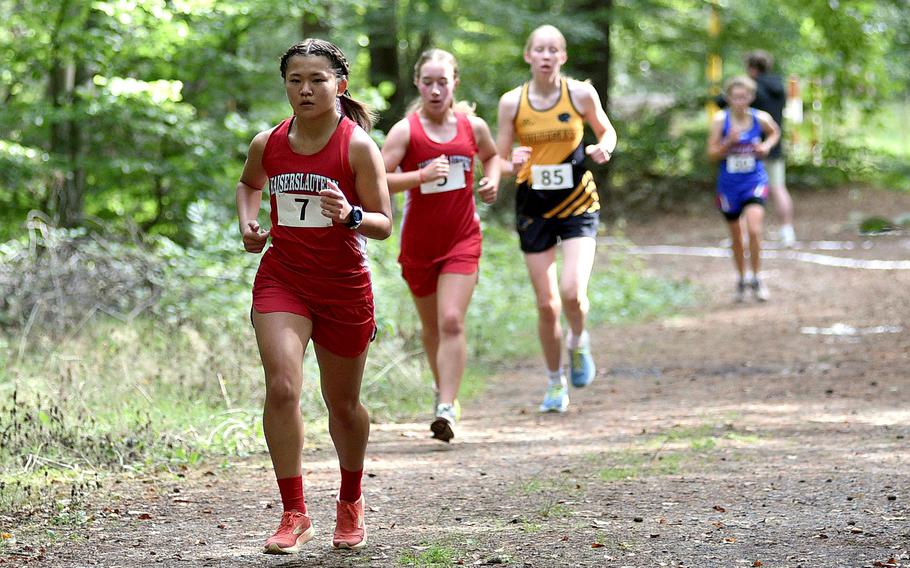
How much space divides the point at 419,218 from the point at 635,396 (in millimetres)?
2277

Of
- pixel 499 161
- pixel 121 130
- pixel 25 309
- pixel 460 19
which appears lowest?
pixel 25 309

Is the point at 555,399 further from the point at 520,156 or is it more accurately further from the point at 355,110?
the point at 355,110

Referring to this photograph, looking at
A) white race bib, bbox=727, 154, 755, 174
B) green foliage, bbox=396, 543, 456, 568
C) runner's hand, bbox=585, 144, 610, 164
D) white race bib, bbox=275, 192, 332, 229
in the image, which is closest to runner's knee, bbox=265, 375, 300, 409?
white race bib, bbox=275, 192, 332, 229

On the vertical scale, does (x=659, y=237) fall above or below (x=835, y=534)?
above

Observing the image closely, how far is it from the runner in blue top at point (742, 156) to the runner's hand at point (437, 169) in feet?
20.5

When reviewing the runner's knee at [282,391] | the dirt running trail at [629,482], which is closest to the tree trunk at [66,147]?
the dirt running trail at [629,482]

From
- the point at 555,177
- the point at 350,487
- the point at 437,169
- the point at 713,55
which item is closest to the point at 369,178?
the point at 350,487

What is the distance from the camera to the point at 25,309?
885cm

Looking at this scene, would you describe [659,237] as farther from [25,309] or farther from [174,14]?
[25,309]

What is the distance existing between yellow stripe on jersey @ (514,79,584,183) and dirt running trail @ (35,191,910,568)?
1.58 m

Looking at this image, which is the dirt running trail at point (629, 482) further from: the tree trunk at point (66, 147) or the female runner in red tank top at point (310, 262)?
the tree trunk at point (66, 147)

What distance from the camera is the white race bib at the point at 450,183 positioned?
22.2ft

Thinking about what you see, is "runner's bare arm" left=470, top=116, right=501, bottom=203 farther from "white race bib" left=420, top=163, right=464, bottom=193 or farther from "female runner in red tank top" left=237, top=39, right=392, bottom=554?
"female runner in red tank top" left=237, top=39, right=392, bottom=554

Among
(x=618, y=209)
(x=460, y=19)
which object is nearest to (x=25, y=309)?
(x=460, y=19)
